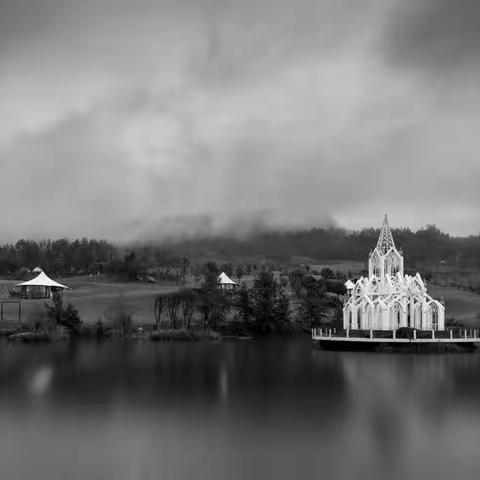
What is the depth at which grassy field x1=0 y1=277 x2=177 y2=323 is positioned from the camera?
4006 inches

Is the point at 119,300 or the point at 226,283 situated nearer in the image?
the point at 119,300

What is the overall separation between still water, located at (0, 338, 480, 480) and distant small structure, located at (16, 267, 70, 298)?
56709 millimetres

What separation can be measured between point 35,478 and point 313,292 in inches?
3248

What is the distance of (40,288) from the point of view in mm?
116938

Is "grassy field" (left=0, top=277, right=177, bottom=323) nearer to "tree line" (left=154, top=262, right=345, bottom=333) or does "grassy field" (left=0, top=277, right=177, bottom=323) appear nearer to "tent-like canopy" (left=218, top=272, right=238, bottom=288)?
"tree line" (left=154, top=262, right=345, bottom=333)

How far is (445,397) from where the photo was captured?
40.7 m

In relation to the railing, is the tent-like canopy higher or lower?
higher

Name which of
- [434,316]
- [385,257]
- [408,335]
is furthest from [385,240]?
[408,335]

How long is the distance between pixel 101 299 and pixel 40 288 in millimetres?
10622

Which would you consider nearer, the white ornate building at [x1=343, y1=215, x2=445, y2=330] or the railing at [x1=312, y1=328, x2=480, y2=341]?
the railing at [x1=312, y1=328, x2=480, y2=341]

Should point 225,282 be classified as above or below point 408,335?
above

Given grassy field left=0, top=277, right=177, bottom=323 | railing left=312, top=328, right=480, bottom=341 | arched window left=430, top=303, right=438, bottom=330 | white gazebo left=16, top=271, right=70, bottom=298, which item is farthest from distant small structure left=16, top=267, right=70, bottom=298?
arched window left=430, top=303, right=438, bottom=330

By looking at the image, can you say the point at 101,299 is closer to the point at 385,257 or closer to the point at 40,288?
the point at 40,288

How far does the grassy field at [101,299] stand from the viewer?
102 metres
